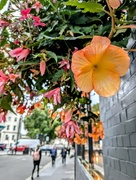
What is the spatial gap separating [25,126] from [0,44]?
2826 centimetres

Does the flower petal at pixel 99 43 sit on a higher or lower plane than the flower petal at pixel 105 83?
higher

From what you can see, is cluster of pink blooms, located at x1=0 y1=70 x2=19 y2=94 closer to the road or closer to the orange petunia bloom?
the orange petunia bloom

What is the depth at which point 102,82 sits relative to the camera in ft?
1.48

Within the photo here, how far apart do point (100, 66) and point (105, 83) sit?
0.05m

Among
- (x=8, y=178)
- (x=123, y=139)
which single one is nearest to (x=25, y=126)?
(x=8, y=178)

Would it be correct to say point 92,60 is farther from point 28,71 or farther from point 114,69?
point 28,71

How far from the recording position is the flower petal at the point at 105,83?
1.46ft

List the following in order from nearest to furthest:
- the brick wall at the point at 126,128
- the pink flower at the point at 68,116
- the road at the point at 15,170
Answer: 1. the pink flower at the point at 68,116
2. the brick wall at the point at 126,128
3. the road at the point at 15,170

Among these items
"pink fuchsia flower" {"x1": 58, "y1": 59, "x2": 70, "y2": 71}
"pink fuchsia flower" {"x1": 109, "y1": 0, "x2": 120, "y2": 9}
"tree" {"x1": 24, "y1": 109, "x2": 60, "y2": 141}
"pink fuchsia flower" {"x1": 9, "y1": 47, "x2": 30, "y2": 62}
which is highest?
"tree" {"x1": 24, "y1": 109, "x2": 60, "y2": 141}

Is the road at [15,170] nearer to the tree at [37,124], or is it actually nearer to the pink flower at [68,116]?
the pink flower at [68,116]

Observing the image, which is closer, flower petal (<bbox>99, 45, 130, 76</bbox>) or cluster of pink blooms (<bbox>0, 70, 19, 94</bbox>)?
flower petal (<bbox>99, 45, 130, 76</bbox>)

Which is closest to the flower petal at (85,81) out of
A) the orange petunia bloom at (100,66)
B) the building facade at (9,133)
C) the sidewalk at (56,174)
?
the orange petunia bloom at (100,66)

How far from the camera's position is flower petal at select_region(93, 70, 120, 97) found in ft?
1.46

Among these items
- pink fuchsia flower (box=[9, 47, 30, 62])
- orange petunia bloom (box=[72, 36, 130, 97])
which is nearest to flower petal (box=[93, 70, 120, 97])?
orange petunia bloom (box=[72, 36, 130, 97])
